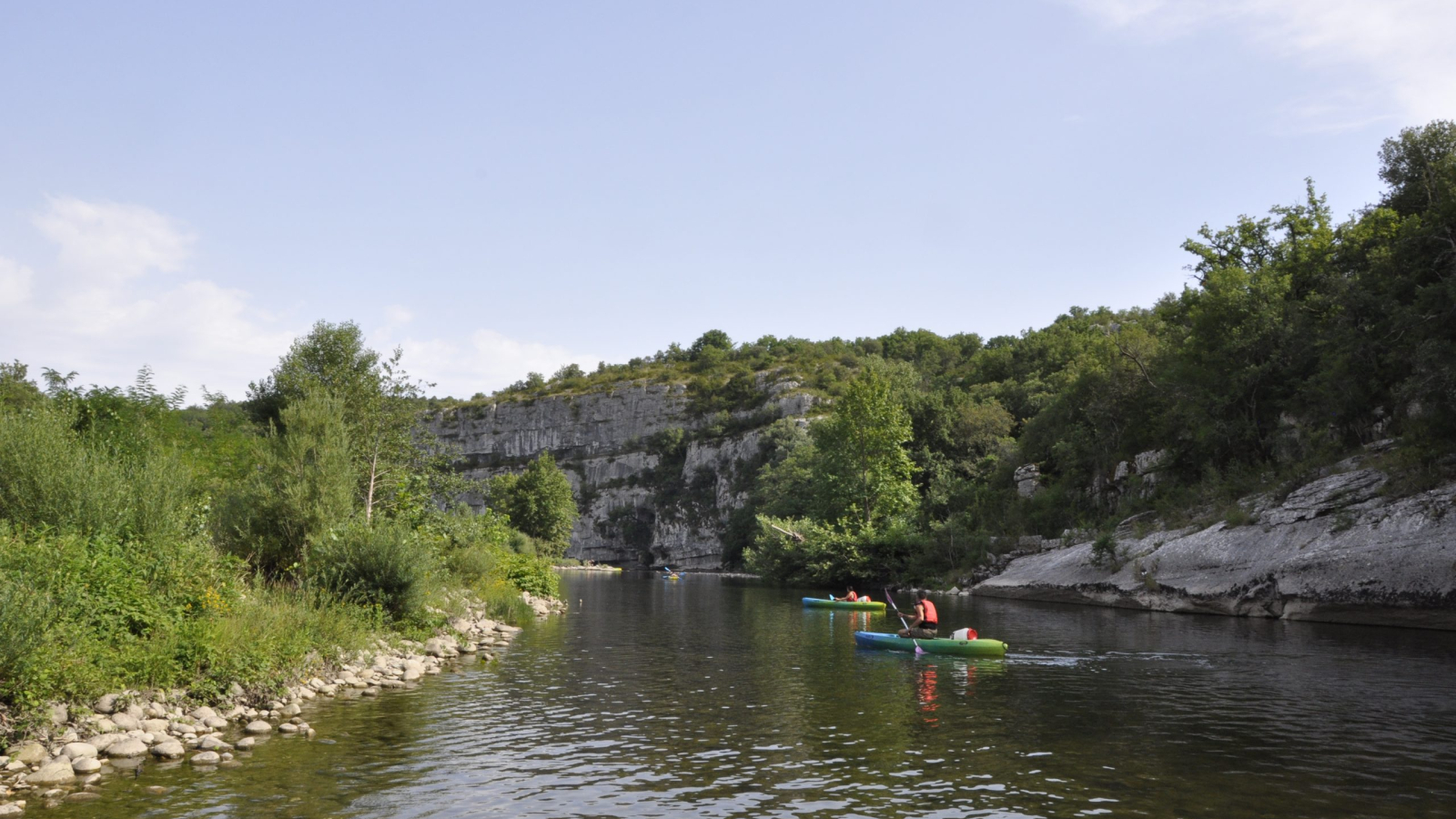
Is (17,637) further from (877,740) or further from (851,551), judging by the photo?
(851,551)

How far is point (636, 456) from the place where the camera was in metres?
134

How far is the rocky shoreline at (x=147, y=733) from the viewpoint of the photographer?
34.1 feet

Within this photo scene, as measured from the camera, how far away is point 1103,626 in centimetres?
2880

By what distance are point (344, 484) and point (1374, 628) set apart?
29.3 m

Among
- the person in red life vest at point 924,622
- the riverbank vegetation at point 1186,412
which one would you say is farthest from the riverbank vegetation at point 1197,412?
the person in red life vest at point 924,622

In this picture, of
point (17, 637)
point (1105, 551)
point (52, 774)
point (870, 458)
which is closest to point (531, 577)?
point (1105, 551)

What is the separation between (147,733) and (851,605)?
29319mm

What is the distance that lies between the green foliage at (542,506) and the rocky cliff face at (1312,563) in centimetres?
6791

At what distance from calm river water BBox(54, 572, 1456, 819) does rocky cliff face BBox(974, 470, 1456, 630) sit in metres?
2.67

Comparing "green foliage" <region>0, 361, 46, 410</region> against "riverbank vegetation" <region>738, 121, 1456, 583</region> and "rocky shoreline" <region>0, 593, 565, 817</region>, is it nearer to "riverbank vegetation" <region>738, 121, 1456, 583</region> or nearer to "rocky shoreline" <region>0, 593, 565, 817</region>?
"rocky shoreline" <region>0, 593, 565, 817</region>

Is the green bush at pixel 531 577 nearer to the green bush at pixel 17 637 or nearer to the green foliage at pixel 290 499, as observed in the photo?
the green foliage at pixel 290 499

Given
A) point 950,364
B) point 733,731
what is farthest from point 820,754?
point 950,364

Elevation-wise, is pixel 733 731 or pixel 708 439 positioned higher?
pixel 708 439

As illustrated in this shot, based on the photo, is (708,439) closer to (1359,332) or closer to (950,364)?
(950,364)
